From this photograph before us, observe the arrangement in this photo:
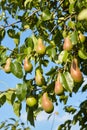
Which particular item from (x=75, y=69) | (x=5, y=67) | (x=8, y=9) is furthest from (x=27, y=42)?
(x=8, y=9)

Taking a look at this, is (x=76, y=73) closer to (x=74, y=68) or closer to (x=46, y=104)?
(x=74, y=68)

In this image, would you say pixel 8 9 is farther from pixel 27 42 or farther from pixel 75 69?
pixel 75 69

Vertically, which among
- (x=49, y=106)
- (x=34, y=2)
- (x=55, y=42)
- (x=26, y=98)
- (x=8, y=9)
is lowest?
(x=49, y=106)

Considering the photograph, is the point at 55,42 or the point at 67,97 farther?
the point at 67,97

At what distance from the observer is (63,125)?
359cm

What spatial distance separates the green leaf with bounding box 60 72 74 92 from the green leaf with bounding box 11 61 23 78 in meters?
0.26

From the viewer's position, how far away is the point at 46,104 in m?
1.83

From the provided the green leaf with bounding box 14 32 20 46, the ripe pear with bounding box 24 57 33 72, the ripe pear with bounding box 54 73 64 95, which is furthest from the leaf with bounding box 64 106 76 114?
the ripe pear with bounding box 54 73 64 95

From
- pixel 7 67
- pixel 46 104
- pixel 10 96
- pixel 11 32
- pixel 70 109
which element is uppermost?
pixel 11 32

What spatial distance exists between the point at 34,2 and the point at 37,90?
4.97 ft

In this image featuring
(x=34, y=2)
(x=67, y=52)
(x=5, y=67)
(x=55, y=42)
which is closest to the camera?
(x=67, y=52)

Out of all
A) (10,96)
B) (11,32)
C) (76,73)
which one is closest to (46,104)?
(76,73)

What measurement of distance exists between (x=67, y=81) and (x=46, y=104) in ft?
0.58

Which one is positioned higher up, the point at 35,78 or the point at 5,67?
the point at 5,67
